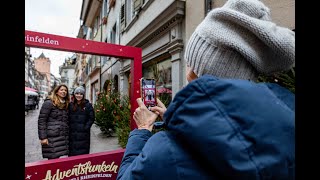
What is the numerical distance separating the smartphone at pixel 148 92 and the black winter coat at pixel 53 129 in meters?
2.17

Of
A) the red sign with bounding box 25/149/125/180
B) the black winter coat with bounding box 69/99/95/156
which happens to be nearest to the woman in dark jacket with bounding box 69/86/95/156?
the black winter coat with bounding box 69/99/95/156

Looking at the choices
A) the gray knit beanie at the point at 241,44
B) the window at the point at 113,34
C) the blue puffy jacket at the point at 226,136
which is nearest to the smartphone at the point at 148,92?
the gray knit beanie at the point at 241,44

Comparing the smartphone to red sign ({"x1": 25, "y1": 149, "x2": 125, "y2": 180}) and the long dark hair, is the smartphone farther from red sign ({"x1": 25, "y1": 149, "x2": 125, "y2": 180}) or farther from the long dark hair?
the long dark hair

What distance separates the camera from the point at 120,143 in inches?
222

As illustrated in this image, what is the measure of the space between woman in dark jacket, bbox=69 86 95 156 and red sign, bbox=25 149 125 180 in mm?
843

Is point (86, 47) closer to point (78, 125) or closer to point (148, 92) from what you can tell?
point (78, 125)

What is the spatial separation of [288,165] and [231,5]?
56 cm

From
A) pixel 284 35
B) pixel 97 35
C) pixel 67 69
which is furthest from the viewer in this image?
pixel 67 69

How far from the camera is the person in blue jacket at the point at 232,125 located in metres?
0.62

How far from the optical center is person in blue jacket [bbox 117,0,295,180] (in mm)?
615

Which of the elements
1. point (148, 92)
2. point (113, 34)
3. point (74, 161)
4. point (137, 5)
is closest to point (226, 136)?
point (148, 92)

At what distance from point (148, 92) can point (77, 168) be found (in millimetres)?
1716
